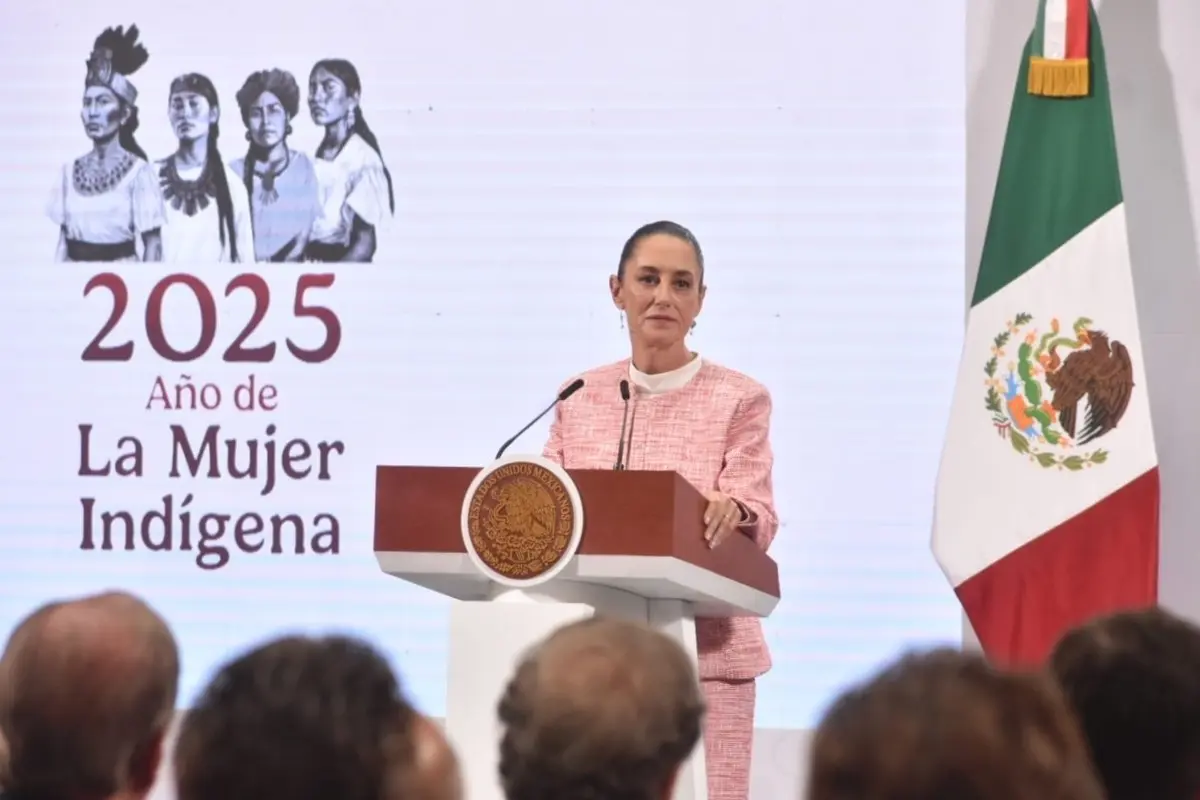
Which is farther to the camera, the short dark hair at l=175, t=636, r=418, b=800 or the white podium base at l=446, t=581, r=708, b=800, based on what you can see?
the white podium base at l=446, t=581, r=708, b=800

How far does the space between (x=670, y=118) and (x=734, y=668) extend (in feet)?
6.46

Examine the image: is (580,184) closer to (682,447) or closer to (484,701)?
(682,447)

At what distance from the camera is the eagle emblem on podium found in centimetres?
429

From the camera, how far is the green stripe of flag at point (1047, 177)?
4.38 metres

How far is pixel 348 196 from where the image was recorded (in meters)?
4.86

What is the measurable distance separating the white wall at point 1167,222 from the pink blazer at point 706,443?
4.75ft

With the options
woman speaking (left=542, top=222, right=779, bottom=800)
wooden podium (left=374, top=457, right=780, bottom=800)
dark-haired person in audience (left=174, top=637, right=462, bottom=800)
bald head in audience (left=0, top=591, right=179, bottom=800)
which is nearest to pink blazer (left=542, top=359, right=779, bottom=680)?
woman speaking (left=542, top=222, right=779, bottom=800)

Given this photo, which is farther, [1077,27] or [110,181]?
[110,181]

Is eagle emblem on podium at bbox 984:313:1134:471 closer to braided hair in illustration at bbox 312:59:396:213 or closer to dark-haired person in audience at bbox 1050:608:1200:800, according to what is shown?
braided hair in illustration at bbox 312:59:396:213

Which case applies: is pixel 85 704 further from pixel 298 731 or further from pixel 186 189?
pixel 186 189

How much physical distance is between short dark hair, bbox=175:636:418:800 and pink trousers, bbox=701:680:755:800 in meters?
2.06

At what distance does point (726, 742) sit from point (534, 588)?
69 centimetres

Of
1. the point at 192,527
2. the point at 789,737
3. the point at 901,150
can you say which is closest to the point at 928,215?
the point at 901,150

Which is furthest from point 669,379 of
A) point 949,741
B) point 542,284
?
point 949,741
